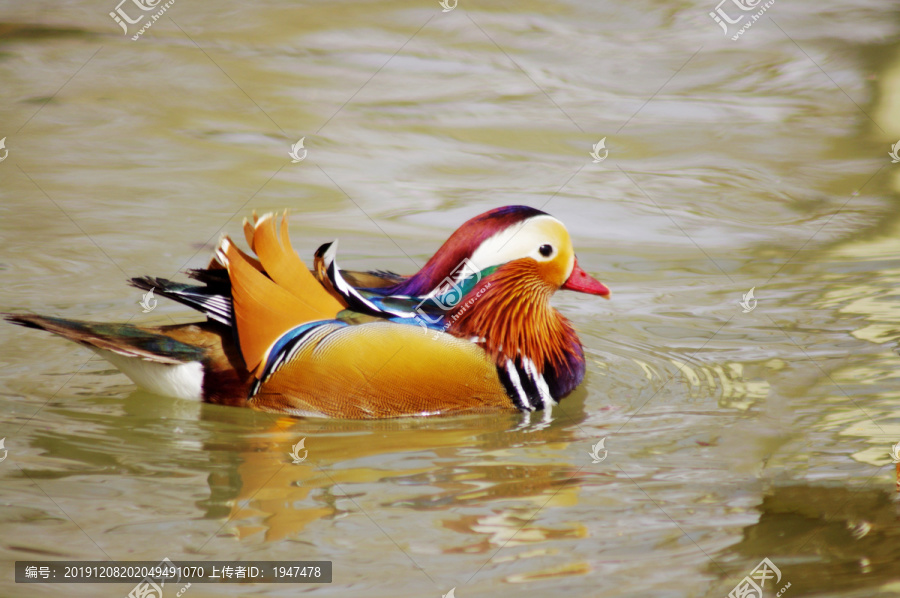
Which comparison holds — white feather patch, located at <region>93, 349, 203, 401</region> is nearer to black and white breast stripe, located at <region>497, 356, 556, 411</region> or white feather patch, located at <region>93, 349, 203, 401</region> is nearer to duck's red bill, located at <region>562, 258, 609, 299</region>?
black and white breast stripe, located at <region>497, 356, 556, 411</region>

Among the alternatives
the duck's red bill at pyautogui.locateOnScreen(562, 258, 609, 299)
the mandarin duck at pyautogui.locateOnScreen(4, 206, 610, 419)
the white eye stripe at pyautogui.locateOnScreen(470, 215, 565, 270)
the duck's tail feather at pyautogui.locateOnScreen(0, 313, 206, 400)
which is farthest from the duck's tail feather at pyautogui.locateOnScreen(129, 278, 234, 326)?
the duck's red bill at pyautogui.locateOnScreen(562, 258, 609, 299)

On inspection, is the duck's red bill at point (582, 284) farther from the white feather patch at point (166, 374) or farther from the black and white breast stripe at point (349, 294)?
the white feather patch at point (166, 374)

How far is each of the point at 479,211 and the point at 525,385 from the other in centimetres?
309

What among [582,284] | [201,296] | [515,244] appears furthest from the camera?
[582,284]

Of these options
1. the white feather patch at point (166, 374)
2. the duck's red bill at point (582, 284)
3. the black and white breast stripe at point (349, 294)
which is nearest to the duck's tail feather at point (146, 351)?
the white feather patch at point (166, 374)

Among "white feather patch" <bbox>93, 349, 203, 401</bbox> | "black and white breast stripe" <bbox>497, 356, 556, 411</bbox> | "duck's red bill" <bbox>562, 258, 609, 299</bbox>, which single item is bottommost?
"black and white breast stripe" <bbox>497, 356, 556, 411</bbox>

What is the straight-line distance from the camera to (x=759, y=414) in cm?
528

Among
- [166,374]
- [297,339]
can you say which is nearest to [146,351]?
[166,374]

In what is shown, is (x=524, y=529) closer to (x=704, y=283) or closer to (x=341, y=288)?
(x=341, y=288)

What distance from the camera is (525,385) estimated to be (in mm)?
5188

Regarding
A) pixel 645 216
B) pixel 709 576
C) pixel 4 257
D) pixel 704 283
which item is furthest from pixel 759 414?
pixel 4 257

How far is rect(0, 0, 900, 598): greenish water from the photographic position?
4129mm

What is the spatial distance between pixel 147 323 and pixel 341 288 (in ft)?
5.90

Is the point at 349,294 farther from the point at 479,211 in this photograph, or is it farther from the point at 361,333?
the point at 479,211
